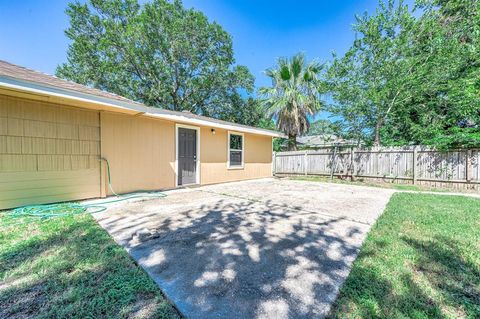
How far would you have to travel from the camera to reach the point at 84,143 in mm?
4781

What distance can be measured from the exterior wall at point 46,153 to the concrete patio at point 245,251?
4.66 ft

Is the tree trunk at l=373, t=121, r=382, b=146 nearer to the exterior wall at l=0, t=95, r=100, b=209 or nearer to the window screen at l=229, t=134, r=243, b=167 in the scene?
the window screen at l=229, t=134, r=243, b=167

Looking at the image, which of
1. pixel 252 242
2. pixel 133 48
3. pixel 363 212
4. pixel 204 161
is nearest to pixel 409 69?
pixel 363 212

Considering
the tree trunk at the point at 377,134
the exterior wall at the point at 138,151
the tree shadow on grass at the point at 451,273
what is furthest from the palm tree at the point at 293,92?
the tree shadow on grass at the point at 451,273

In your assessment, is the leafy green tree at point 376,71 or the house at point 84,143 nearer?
the house at point 84,143

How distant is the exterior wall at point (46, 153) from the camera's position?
391 cm

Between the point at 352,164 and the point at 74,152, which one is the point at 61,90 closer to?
the point at 74,152

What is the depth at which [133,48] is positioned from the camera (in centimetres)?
1429

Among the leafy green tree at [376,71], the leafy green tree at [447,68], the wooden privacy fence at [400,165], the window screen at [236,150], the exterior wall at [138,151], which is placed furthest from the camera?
the window screen at [236,150]

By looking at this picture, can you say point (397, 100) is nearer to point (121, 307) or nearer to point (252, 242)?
point (252, 242)

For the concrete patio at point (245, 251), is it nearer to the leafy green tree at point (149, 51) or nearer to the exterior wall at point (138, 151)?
the exterior wall at point (138, 151)

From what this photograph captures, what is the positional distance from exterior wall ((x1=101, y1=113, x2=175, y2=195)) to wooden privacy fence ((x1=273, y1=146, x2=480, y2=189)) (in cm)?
724

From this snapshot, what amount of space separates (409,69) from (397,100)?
1228mm

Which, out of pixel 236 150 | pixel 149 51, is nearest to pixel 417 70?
pixel 236 150
